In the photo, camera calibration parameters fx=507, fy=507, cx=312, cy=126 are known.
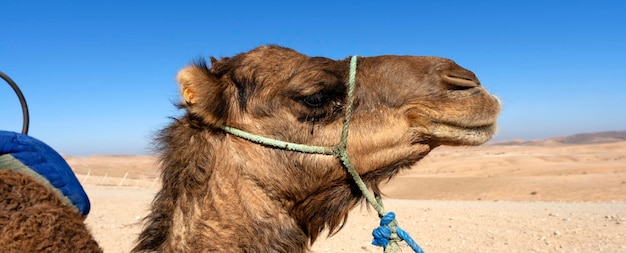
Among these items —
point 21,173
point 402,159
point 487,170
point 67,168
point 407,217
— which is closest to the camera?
point 402,159

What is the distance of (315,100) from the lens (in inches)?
97.3

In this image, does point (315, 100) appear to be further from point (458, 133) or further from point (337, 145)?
point (458, 133)

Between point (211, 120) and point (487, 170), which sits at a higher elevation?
point (211, 120)

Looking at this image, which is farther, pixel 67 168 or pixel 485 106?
pixel 67 168

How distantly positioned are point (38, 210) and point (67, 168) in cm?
69

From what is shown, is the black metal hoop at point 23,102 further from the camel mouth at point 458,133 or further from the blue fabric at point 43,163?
the camel mouth at point 458,133

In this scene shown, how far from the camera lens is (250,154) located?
96.7 inches

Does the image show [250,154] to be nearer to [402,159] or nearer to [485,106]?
[402,159]

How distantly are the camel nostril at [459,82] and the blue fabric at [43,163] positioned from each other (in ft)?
7.28

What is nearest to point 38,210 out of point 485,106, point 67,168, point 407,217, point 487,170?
point 67,168

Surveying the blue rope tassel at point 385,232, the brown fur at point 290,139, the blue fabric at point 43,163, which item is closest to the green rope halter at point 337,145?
the brown fur at point 290,139

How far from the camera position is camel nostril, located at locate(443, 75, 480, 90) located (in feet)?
7.93

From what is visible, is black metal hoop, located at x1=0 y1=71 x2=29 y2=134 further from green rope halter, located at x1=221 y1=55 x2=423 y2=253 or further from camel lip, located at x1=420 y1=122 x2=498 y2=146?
camel lip, located at x1=420 y1=122 x2=498 y2=146

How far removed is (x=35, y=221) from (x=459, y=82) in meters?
2.14
